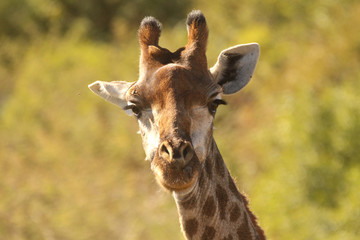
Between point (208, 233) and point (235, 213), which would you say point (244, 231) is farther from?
point (208, 233)

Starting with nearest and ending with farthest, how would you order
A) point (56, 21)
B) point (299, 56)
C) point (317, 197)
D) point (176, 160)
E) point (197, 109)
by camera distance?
point (176, 160) → point (197, 109) → point (317, 197) → point (299, 56) → point (56, 21)

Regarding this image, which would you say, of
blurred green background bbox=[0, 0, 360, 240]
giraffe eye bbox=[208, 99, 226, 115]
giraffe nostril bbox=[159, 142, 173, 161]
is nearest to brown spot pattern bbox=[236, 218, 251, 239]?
giraffe eye bbox=[208, 99, 226, 115]

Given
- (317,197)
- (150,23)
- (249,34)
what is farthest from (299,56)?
(150,23)

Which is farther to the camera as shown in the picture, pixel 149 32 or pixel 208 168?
pixel 149 32

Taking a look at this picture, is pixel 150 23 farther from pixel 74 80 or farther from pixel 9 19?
pixel 9 19

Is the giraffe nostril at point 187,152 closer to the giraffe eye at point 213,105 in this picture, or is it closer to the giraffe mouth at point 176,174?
the giraffe mouth at point 176,174

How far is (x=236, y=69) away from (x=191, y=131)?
1.01 m

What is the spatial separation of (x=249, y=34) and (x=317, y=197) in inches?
501

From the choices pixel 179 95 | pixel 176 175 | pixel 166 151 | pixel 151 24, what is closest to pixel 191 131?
pixel 179 95

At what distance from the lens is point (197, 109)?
562 centimetres

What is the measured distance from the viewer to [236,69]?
6301 mm

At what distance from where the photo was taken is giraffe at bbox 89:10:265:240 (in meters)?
5.21

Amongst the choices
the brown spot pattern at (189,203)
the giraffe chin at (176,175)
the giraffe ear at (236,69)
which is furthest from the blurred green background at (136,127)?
the giraffe chin at (176,175)

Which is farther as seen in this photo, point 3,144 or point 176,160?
point 3,144
